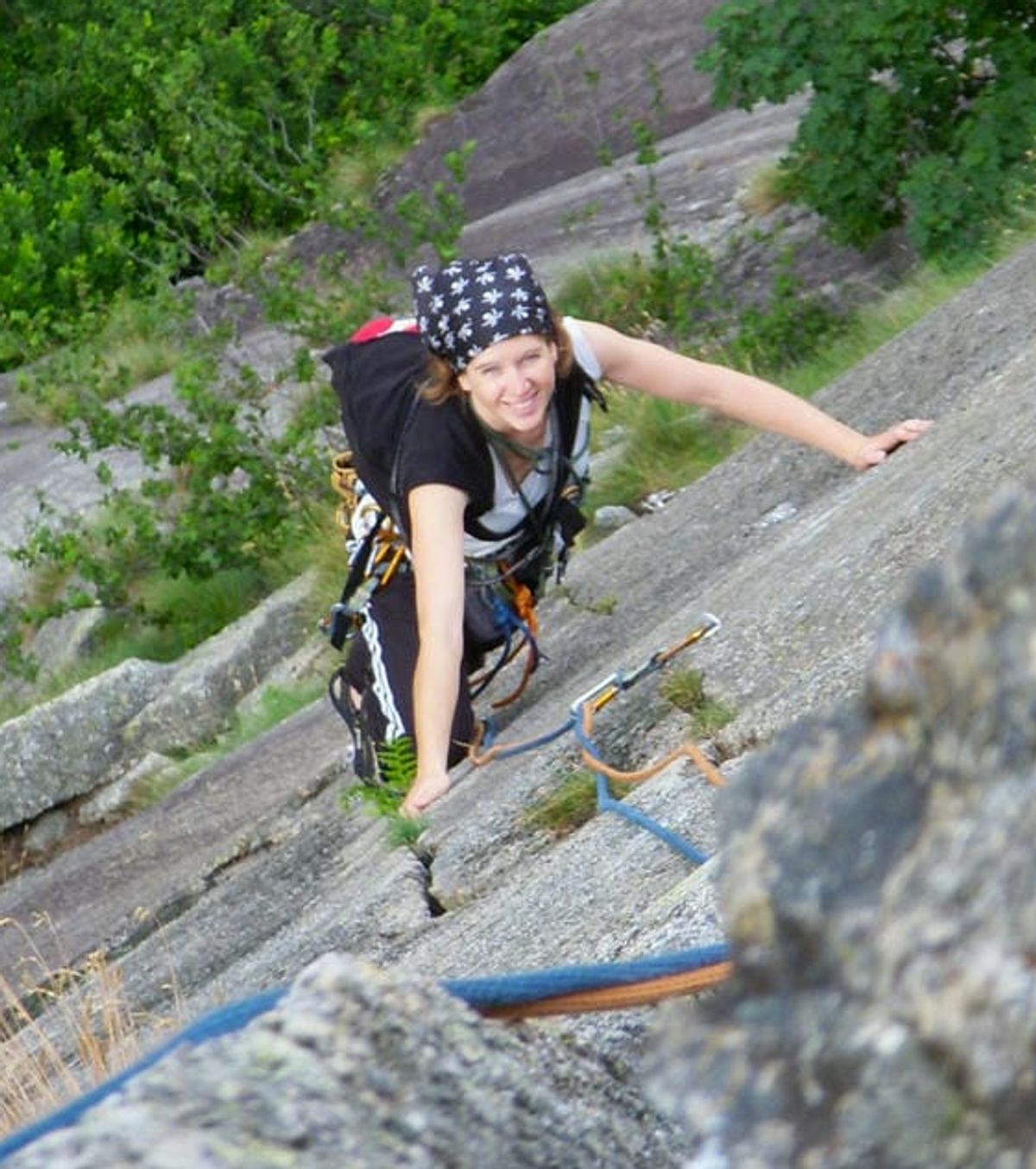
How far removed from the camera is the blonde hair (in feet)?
16.5

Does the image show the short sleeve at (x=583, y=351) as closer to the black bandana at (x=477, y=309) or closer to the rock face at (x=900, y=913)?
the black bandana at (x=477, y=309)

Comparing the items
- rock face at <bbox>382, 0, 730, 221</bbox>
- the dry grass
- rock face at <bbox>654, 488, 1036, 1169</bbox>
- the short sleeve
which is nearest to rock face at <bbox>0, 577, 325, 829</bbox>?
the dry grass

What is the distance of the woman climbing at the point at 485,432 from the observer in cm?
496

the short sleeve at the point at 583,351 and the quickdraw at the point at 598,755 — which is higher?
the short sleeve at the point at 583,351

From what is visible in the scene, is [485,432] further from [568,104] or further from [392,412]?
[568,104]

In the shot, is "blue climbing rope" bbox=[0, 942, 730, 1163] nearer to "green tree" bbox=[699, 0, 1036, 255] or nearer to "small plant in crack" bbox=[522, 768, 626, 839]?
"small plant in crack" bbox=[522, 768, 626, 839]

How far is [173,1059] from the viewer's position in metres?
1.88

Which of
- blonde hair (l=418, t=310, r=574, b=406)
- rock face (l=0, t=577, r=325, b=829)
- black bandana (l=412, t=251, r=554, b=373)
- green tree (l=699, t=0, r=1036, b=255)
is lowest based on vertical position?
rock face (l=0, t=577, r=325, b=829)

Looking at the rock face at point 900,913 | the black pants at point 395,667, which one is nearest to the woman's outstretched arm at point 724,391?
the black pants at point 395,667

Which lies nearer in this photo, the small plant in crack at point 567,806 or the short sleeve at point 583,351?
the small plant in crack at point 567,806

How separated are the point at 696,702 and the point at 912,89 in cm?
700

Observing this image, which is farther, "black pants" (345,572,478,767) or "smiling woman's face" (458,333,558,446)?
"black pants" (345,572,478,767)

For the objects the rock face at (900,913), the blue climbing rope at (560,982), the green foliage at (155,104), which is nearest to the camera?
the rock face at (900,913)

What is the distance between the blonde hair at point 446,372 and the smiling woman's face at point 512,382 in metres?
0.03
